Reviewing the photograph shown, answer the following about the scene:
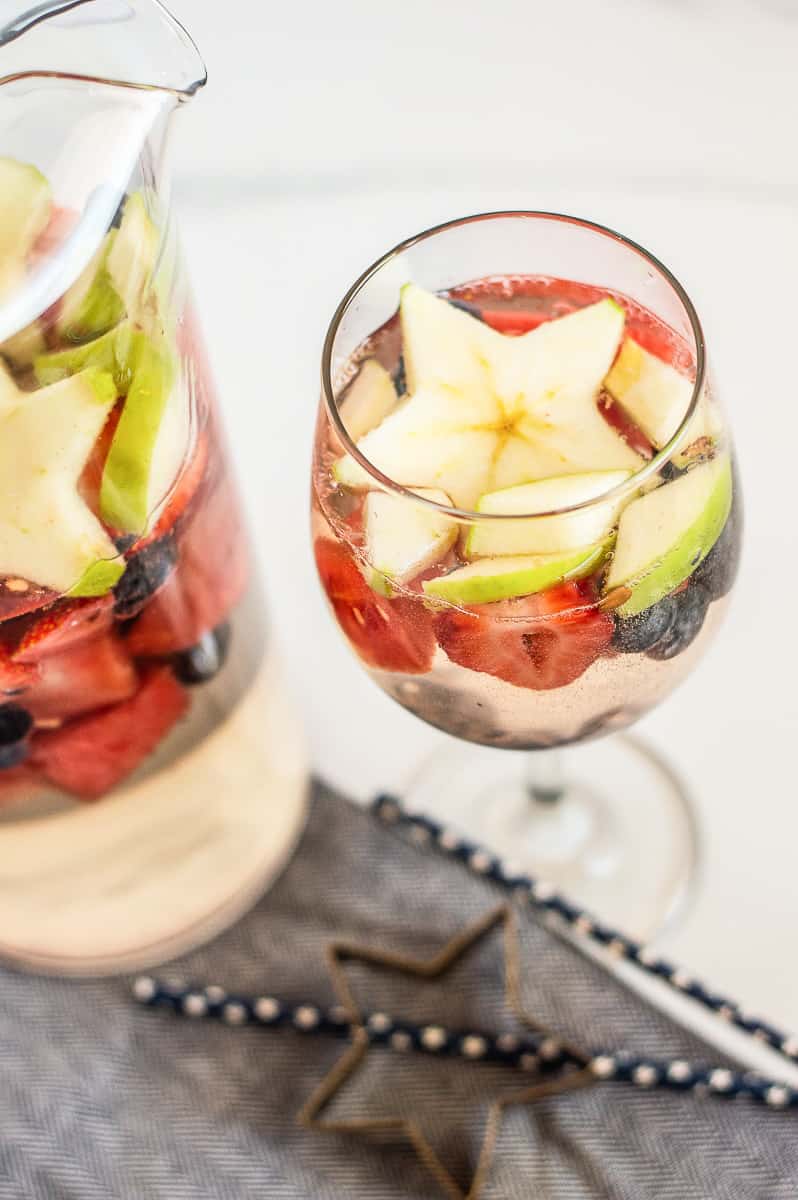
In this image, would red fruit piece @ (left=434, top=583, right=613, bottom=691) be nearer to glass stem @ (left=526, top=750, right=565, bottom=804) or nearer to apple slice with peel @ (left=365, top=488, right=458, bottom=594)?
apple slice with peel @ (left=365, top=488, right=458, bottom=594)

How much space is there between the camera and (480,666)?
0.60 metres

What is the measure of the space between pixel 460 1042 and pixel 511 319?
37 centimetres

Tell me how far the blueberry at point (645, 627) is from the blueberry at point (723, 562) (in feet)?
0.06

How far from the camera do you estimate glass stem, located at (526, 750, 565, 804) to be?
859 mm

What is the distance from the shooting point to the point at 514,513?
1.88 feet

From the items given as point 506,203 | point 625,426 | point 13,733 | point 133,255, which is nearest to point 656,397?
point 625,426

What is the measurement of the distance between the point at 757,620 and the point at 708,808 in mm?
121

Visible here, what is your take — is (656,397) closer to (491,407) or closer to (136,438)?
(491,407)

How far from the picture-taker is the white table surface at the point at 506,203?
2.94ft

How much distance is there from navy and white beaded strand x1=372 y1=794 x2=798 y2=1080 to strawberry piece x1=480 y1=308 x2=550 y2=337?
0.30 meters

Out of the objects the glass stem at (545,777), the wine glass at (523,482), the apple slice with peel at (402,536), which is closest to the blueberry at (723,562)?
the wine glass at (523,482)

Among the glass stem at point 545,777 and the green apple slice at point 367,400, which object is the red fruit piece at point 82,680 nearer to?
the green apple slice at point 367,400

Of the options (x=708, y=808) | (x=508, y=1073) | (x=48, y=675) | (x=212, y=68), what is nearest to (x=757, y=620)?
(x=708, y=808)

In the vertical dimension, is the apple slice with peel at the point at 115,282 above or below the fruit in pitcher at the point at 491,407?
above
